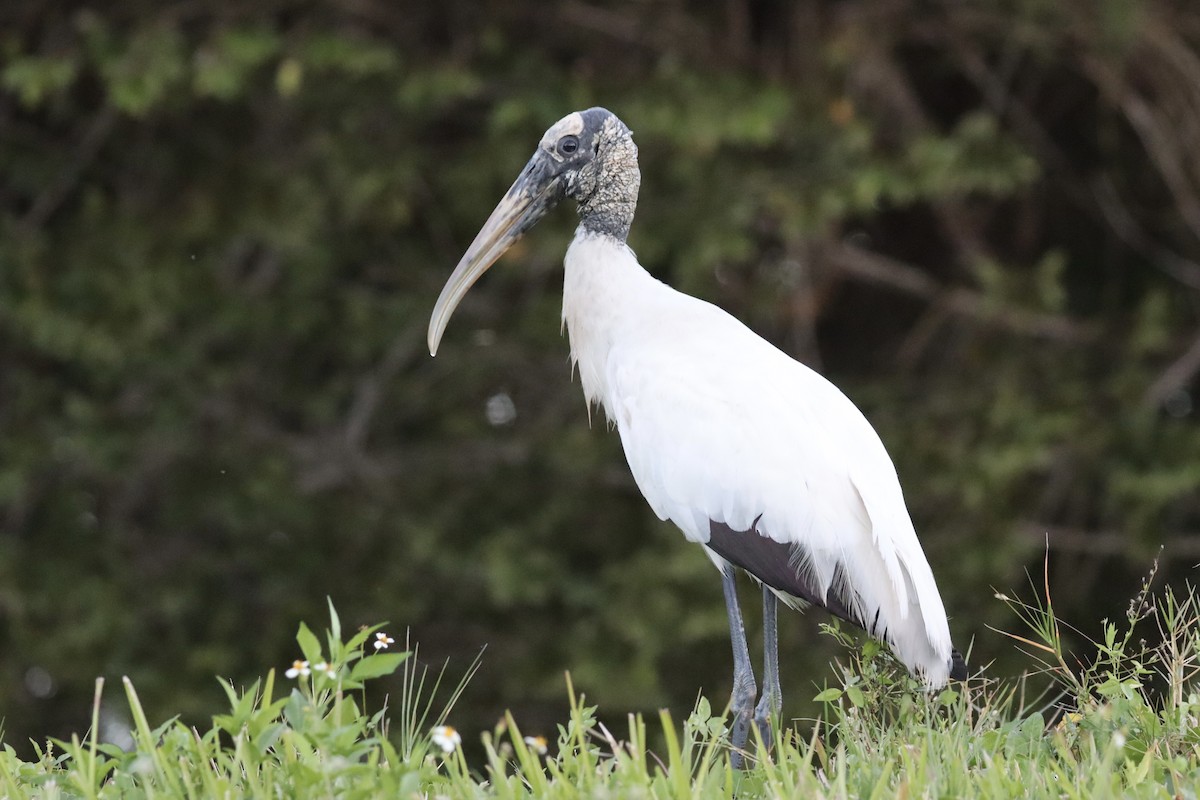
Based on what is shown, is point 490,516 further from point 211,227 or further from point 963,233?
point 963,233

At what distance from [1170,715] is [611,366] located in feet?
5.34

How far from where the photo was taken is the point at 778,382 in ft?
13.3

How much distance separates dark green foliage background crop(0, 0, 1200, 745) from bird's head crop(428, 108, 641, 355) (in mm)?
2639

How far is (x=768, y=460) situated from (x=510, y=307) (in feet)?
16.4

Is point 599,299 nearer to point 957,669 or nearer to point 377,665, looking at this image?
point 957,669

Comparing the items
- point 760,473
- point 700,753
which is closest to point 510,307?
point 760,473

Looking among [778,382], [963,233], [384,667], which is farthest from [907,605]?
[963,233]

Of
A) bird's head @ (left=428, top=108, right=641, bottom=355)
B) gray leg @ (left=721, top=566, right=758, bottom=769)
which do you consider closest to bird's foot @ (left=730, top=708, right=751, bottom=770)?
gray leg @ (left=721, top=566, right=758, bottom=769)

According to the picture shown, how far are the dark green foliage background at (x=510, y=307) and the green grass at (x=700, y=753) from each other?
4.25 meters

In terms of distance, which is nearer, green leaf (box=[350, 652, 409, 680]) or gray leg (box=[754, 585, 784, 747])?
green leaf (box=[350, 652, 409, 680])

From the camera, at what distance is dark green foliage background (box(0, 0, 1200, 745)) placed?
7.73 m

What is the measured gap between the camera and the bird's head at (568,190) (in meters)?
4.67

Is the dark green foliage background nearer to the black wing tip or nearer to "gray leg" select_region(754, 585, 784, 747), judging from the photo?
"gray leg" select_region(754, 585, 784, 747)

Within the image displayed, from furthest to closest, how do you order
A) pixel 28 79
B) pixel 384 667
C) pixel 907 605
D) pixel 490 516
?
pixel 490 516, pixel 28 79, pixel 907 605, pixel 384 667
